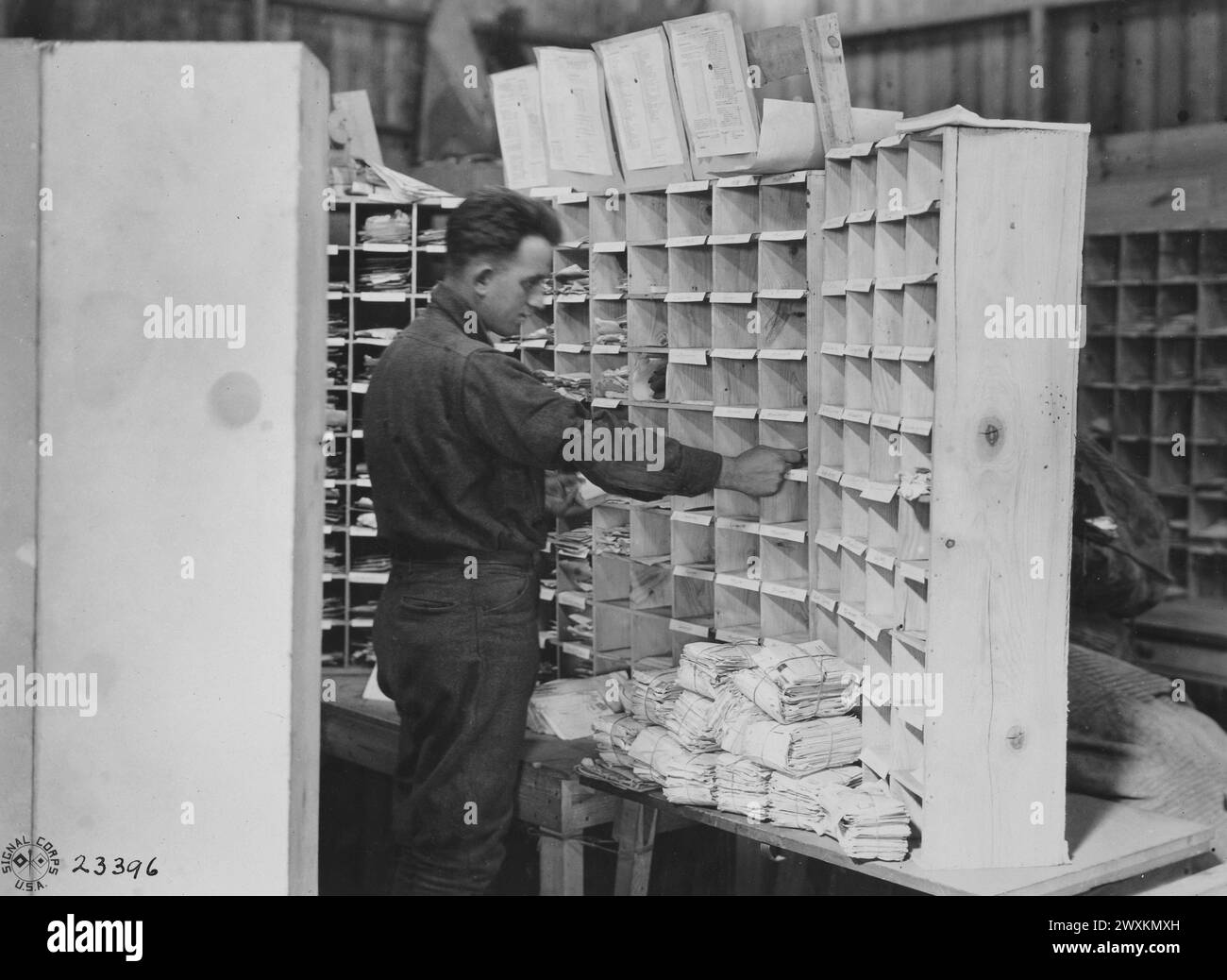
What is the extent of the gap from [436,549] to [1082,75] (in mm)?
6072

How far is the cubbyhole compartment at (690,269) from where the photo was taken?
4.02 metres

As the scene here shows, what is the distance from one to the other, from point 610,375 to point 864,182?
4.27ft

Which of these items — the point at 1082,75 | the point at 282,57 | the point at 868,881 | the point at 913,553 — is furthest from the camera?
the point at 1082,75

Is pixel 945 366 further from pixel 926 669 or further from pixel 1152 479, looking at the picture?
pixel 1152 479

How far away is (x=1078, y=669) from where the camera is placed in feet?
13.2

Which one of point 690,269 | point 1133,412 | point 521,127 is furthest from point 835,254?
point 1133,412

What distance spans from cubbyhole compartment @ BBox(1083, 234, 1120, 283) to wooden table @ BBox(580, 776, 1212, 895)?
5.71 meters

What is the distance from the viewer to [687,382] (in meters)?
4.05

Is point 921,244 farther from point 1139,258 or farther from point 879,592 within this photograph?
point 1139,258

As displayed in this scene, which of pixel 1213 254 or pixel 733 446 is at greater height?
pixel 1213 254

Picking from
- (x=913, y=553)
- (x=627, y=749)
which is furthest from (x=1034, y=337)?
(x=627, y=749)

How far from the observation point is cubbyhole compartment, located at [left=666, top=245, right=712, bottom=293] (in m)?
4.02

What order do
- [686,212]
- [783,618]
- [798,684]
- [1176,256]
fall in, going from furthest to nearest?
[1176,256] → [686,212] → [783,618] → [798,684]

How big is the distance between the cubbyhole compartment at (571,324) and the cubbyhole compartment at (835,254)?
124 centimetres
